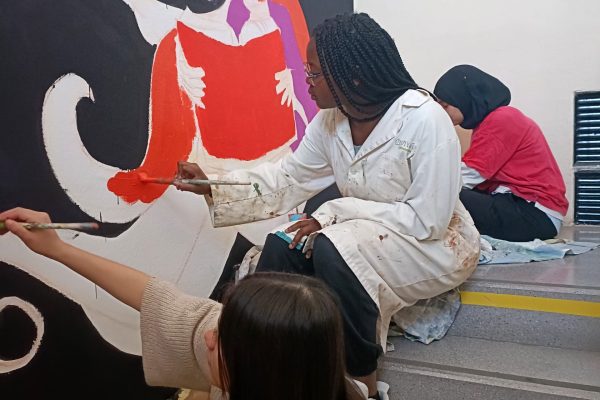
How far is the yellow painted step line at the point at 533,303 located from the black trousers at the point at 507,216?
0.45 meters

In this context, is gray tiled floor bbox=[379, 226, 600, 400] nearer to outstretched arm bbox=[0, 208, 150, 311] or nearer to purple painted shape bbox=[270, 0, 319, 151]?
outstretched arm bbox=[0, 208, 150, 311]

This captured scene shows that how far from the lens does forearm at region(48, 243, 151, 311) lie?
34.9 inches

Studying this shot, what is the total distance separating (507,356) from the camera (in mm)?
1460

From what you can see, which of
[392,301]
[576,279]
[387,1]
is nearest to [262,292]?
[392,301]

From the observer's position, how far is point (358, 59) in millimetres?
1336

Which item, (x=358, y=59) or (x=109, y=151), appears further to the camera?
(x=358, y=59)

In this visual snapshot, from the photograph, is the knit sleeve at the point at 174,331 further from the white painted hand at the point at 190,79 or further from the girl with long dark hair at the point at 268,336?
the white painted hand at the point at 190,79

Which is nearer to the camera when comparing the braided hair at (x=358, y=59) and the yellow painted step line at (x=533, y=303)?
the braided hair at (x=358, y=59)

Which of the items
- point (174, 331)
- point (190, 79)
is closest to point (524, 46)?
point (190, 79)

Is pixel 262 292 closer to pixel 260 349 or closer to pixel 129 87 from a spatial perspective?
pixel 260 349

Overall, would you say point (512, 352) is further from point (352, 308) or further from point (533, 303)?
point (352, 308)

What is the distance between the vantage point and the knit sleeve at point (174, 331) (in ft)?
3.05

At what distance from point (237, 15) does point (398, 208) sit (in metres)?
0.87

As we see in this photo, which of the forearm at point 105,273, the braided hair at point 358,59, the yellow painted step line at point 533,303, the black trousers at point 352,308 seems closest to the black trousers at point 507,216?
the yellow painted step line at point 533,303
